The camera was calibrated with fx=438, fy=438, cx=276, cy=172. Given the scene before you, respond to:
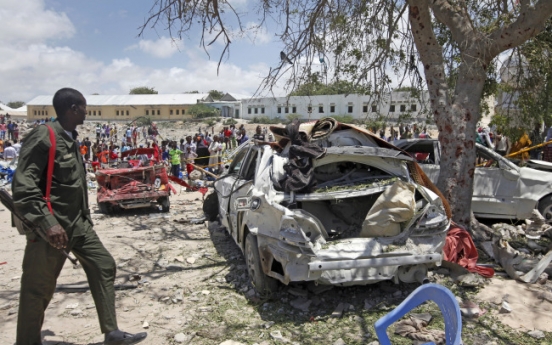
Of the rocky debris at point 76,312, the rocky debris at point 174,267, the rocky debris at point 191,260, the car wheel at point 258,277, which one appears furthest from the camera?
the rocky debris at point 191,260

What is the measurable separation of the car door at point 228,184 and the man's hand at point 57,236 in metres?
3.02

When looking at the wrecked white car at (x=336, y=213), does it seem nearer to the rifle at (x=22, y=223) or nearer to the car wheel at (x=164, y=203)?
the rifle at (x=22, y=223)

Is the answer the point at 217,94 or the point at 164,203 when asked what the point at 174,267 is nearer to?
the point at 164,203

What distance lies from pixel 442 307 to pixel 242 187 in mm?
3731

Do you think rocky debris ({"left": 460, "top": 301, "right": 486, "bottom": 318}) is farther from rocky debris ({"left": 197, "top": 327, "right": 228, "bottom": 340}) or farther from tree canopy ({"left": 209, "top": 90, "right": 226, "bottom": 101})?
tree canopy ({"left": 209, "top": 90, "right": 226, "bottom": 101})

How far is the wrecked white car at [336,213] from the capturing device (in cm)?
410

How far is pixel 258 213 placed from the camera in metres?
4.59

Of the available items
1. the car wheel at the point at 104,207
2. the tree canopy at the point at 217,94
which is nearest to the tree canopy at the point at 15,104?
the tree canopy at the point at 217,94

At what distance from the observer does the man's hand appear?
3031mm

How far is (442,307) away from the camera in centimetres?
212

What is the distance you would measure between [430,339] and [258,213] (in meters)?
2.00

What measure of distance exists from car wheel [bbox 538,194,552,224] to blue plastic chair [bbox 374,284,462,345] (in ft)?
20.8

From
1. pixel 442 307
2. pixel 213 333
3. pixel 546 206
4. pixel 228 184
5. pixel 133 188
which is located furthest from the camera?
pixel 133 188

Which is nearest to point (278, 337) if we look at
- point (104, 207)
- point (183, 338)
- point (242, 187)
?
point (183, 338)
